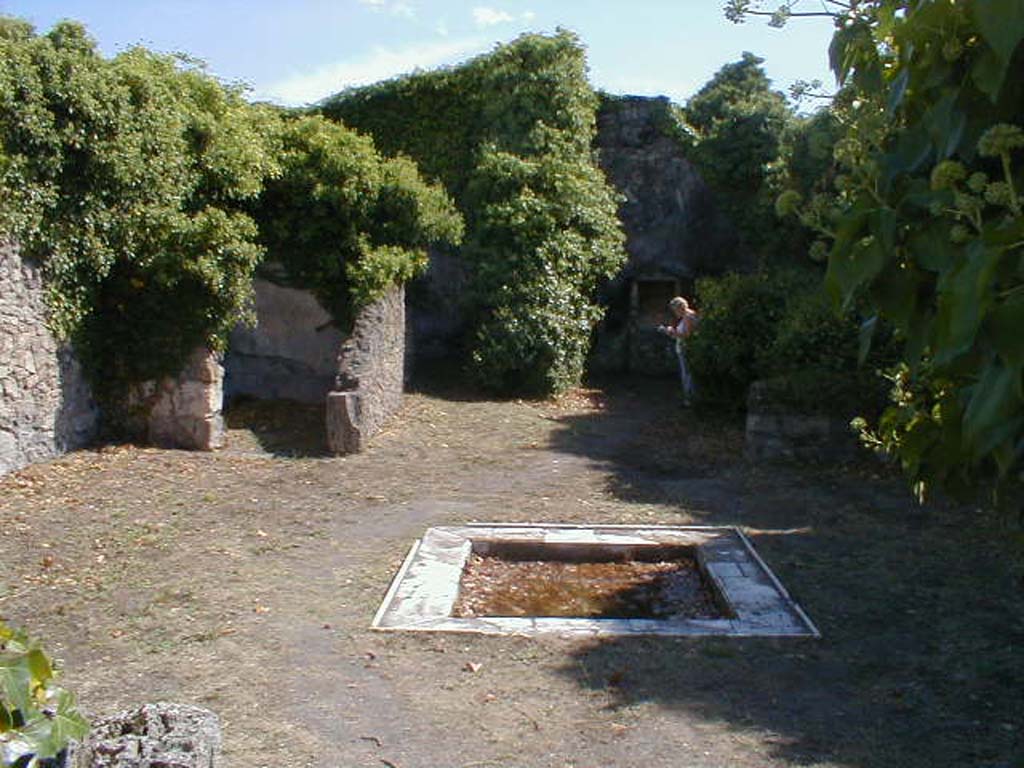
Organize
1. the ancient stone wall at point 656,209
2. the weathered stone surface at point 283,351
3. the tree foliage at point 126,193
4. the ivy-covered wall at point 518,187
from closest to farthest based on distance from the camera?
1. the tree foliage at point 126,193
2. the weathered stone surface at point 283,351
3. the ivy-covered wall at point 518,187
4. the ancient stone wall at point 656,209

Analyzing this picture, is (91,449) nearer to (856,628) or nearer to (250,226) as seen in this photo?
(250,226)

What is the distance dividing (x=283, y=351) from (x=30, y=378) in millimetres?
4127

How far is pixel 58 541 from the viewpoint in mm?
7465

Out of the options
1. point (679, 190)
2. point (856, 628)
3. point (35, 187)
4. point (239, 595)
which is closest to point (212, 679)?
point (239, 595)

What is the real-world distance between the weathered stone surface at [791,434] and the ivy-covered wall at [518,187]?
4399 millimetres

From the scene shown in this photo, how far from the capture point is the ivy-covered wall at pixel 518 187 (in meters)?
14.9

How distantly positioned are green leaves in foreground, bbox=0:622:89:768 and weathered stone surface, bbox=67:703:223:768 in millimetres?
1206

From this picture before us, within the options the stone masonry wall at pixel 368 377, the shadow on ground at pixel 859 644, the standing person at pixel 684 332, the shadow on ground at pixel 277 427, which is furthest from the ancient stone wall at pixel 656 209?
the shadow on ground at pixel 859 644

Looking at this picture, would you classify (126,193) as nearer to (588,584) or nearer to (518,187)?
(588,584)

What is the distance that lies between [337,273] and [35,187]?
3.81m

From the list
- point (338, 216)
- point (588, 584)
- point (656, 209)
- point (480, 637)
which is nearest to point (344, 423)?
point (338, 216)

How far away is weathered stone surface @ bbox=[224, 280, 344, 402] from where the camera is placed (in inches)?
515

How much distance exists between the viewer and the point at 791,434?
34.8 feet

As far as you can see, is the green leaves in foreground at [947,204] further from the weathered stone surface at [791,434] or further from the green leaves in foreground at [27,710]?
the weathered stone surface at [791,434]
